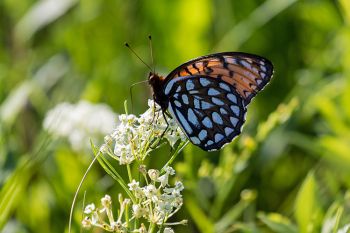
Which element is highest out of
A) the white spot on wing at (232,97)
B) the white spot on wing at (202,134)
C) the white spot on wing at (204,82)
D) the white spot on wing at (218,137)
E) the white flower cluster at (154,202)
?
the white spot on wing at (204,82)

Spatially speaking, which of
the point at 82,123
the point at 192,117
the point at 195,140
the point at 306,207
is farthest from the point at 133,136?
the point at 82,123

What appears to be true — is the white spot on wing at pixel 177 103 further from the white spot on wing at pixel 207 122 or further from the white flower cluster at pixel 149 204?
the white flower cluster at pixel 149 204

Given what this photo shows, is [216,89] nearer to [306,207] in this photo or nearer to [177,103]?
[177,103]

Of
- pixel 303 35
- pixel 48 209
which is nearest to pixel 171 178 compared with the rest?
pixel 48 209

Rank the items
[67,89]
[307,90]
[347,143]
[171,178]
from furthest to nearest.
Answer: [67,89], [307,90], [171,178], [347,143]

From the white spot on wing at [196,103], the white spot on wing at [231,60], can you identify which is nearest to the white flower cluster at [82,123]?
the white spot on wing at [196,103]

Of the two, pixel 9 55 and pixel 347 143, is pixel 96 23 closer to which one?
pixel 9 55
